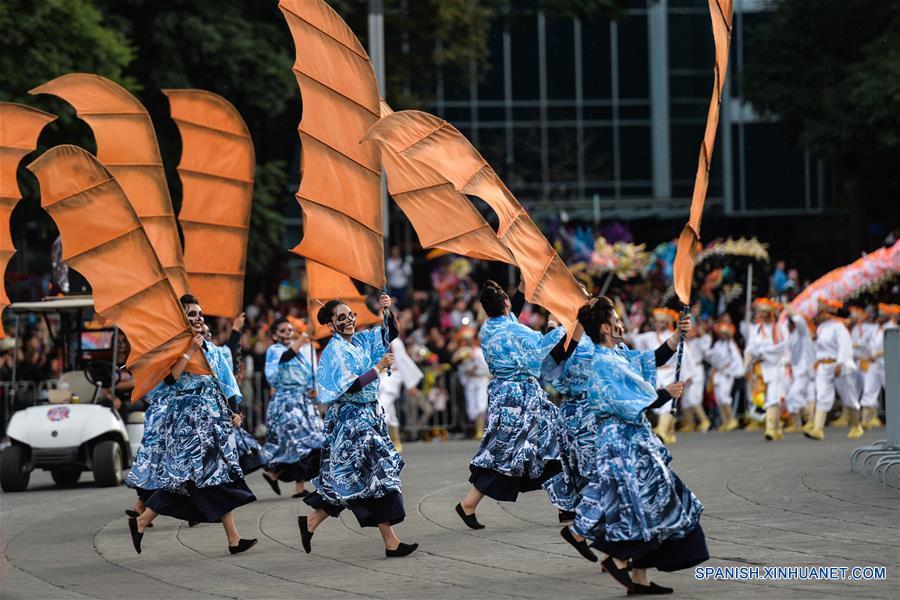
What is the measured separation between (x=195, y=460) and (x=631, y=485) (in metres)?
4.17

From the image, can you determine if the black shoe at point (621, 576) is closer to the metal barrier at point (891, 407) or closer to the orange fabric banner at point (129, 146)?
the orange fabric banner at point (129, 146)

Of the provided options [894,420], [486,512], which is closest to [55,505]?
A: [486,512]

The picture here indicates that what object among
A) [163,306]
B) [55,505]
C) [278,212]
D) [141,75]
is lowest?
[55,505]

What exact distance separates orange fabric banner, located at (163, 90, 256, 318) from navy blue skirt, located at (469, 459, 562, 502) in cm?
297

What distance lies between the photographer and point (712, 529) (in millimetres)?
12492

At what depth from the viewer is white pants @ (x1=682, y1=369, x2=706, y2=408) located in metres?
25.0

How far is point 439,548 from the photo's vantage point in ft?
39.8

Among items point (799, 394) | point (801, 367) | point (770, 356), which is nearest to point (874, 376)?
point (799, 394)

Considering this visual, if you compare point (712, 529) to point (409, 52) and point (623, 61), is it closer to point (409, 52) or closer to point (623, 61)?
point (409, 52)

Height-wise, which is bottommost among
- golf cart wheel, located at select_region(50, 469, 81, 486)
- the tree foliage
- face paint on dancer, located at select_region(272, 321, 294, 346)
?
golf cart wheel, located at select_region(50, 469, 81, 486)

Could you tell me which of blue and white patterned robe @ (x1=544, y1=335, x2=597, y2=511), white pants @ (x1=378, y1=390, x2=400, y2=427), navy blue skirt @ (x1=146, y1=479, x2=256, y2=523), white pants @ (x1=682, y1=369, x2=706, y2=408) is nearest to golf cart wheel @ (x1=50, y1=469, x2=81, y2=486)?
white pants @ (x1=378, y1=390, x2=400, y2=427)

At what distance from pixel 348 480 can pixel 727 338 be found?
14.5m

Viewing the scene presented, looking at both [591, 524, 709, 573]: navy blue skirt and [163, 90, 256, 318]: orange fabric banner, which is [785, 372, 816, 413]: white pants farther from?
[591, 524, 709, 573]: navy blue skirt

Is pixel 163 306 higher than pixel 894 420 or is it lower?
higher
